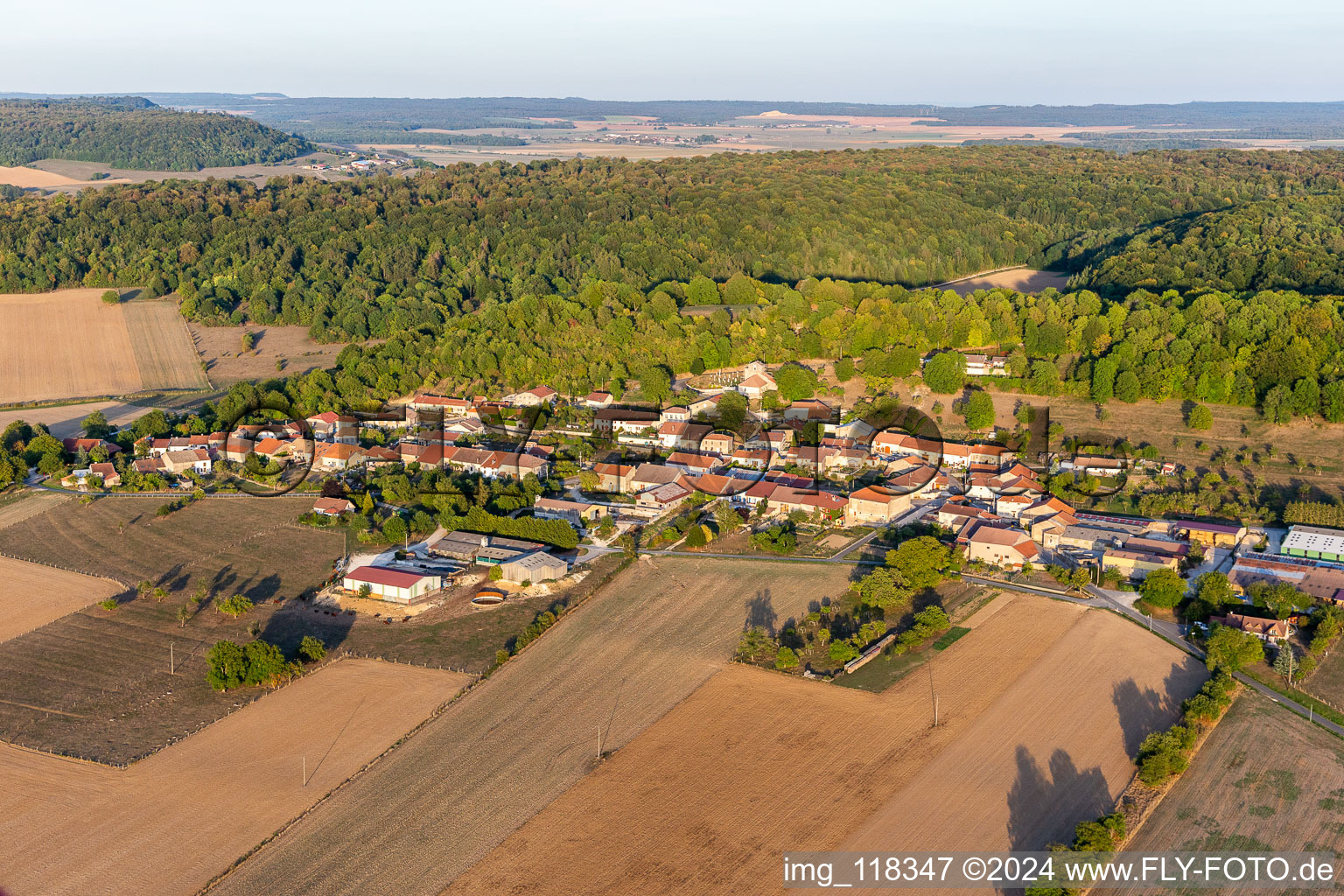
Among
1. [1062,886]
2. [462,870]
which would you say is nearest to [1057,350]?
[1062,886]

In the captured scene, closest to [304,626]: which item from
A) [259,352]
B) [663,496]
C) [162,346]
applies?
[663,496]

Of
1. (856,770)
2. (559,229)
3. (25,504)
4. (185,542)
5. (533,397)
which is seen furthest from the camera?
(559,229)

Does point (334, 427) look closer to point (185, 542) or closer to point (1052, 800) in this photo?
point (185, 542)

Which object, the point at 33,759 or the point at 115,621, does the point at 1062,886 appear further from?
the point at 115,621

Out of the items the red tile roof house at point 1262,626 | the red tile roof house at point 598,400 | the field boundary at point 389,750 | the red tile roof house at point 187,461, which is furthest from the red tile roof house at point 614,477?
the red tile roof house at point 1262,626

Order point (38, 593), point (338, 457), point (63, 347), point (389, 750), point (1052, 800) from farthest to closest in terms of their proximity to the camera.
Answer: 1. point (63, 347)
2. point (338, 457)
3. point (38, 593)
4. point (389, 750)
5. point (1052, 800)

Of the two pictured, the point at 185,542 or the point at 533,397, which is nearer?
the point at 185,542

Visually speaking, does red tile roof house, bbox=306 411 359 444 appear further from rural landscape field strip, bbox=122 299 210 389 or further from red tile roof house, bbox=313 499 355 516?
rural landscape field strip, bbox=122 299 210 389

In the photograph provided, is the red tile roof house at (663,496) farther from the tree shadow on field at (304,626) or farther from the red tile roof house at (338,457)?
the red tile roof house at (338,457)
